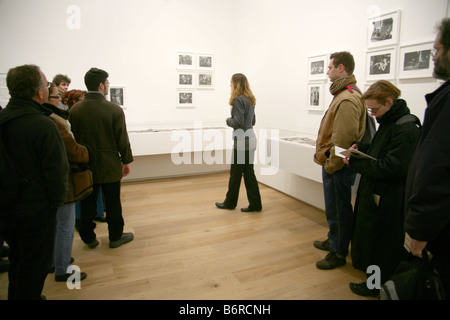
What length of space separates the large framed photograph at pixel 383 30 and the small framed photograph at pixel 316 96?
98 cm

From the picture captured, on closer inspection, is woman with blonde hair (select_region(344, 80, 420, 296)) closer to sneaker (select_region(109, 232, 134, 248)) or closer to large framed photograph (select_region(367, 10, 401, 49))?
large framed photograph (select_region(367, 10, 401, 49))

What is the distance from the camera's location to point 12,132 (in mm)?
2039

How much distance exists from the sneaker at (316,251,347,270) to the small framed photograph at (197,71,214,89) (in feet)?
15.9

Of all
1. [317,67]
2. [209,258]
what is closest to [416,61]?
[317,67]

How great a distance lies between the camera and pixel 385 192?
99.6 inches

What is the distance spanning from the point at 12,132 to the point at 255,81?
16.9 ft

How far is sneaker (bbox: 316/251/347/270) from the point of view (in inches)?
125

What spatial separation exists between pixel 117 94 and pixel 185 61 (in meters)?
1.58

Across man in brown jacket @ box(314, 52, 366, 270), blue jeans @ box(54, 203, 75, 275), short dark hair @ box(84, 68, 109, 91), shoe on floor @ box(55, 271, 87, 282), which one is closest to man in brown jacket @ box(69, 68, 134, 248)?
short dark hair @ box(84, 68, 109, 91)

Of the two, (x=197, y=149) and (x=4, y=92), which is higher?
(x=4, y=92)

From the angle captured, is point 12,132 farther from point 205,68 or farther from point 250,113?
point 205,68

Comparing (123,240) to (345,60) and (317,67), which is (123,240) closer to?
(345,60)

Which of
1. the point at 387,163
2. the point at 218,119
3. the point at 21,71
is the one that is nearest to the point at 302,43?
the point at 218,119

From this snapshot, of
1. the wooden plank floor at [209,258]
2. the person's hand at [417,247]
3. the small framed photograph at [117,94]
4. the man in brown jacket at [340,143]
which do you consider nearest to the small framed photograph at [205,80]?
the small framed photograph at [117,94]
